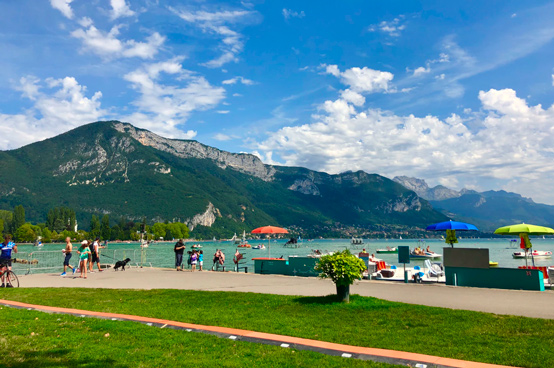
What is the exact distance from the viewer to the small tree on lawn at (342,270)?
11297mm

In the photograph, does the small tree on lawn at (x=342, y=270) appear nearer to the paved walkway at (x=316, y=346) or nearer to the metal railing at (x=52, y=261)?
the paved walkway at (x=316, y=346)

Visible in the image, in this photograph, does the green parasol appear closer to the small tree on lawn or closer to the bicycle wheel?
the small tree on lawn

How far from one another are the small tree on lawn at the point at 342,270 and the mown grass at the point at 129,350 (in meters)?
4.59

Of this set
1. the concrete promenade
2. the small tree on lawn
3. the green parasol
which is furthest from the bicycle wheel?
the green parasol

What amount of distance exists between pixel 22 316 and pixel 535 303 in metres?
14.3

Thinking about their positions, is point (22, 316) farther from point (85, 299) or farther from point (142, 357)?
point (142, 357)

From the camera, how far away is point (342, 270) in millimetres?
11281

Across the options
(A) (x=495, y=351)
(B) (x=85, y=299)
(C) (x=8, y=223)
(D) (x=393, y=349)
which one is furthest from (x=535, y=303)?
(C) (x=8, y=223)

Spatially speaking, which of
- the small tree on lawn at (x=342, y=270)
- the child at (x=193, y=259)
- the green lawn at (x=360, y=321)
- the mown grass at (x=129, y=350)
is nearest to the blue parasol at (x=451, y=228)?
the small tree on lawn at (x=342, y=270)

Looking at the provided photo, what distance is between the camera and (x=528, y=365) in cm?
598

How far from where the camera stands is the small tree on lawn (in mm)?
11297

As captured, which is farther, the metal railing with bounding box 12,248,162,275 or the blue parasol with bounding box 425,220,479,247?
the metal railing with bounding box 12,248,162,275

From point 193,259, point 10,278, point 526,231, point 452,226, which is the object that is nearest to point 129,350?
point 10,278

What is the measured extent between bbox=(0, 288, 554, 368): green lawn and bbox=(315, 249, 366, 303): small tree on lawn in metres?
0.47
